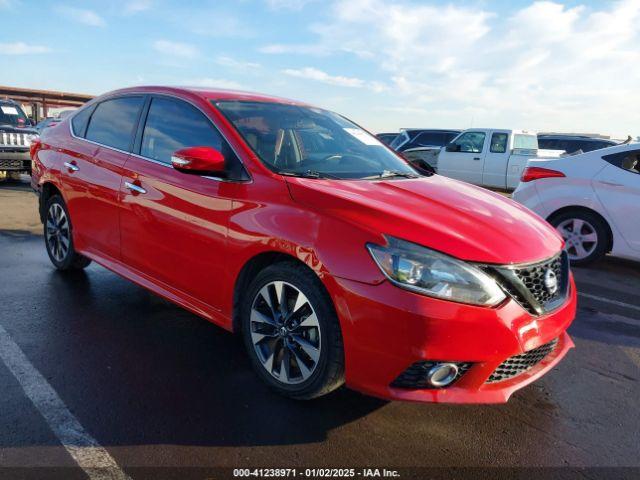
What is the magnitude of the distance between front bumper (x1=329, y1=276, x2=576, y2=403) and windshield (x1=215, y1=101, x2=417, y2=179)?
1039 mm

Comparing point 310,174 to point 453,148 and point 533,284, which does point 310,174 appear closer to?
point 533,284

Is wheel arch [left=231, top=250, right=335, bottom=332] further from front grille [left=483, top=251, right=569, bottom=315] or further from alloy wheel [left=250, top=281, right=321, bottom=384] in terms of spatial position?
front grille [left=483, top=251, right=569, bottom=315]

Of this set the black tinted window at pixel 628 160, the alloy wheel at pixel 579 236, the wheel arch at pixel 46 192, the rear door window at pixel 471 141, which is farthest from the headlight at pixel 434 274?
the rear door window at pixel 471 141

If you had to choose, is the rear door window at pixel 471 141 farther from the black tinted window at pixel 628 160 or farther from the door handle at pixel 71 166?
the door handle at pixel 71 166

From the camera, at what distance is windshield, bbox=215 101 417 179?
323 cm

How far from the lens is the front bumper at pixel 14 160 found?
1110cm

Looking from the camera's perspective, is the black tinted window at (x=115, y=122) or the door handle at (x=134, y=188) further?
the black tinted window at (x=115, y=122)

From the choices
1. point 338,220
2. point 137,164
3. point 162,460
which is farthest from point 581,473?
point 137,164

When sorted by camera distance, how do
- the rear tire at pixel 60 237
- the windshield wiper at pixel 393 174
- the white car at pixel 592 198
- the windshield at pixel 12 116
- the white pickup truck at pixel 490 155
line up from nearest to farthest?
1. the windshield wiper at pixel 393 174
2. the rear tire at pixel 60 237
3. the white car at pixel 592 198
4. the windshield at pixel 12 116
5. the white pickup truck at pixel 490 155

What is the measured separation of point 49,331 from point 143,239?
3.00 ft

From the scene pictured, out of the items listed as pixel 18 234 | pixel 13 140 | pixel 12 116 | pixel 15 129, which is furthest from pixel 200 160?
pixel 12 116

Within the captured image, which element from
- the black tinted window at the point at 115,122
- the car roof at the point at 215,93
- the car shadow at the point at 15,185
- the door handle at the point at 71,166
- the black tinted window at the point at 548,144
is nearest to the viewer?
the car roof at the point at 215,93

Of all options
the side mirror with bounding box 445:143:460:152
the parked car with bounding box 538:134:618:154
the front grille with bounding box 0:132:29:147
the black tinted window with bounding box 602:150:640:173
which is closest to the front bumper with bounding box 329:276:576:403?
Result: the black tinted window with bounding box 602:150:640:173

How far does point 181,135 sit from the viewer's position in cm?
351
